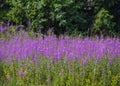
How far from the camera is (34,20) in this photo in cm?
1076

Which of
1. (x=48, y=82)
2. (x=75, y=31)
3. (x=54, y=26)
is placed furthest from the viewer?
(x=54, y=26)

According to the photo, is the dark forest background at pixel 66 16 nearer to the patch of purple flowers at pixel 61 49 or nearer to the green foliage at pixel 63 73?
the patch of purple flowers at pixel 61 49

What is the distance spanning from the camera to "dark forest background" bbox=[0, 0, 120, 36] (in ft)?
35.0

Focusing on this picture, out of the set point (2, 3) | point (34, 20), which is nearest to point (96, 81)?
point (34, 20)

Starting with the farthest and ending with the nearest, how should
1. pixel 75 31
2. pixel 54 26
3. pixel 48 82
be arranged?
pixel 54 26
pixel 75 31
pixel 48 82

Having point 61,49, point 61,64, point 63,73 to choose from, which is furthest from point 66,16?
point 63,73

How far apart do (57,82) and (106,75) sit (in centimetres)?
88

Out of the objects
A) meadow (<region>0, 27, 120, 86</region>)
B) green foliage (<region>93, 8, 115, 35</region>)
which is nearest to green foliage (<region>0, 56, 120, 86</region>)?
meadow (<region>0, 27, 120, 86</region>)

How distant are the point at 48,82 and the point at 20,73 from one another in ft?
1.76

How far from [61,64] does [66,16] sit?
3.63 meters

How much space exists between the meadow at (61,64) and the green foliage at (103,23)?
2.86 meters

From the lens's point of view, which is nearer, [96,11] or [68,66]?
[68,66]

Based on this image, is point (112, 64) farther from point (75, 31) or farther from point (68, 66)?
point (75, 31)

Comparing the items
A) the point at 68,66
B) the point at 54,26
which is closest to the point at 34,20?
the point at 54,26
